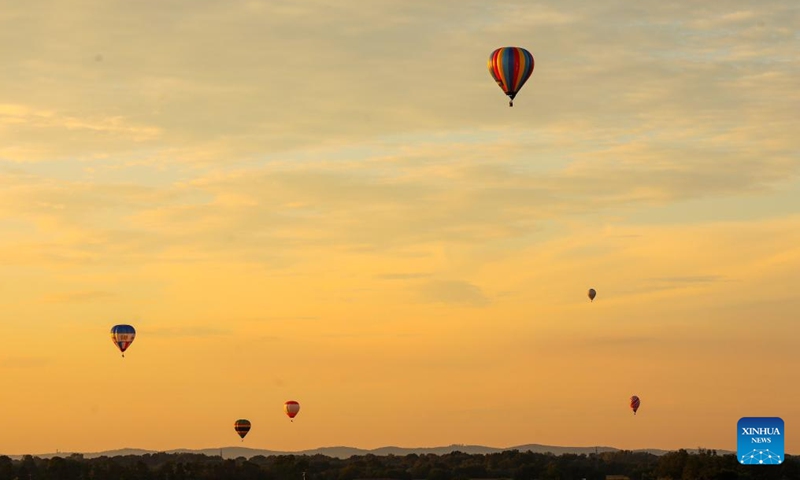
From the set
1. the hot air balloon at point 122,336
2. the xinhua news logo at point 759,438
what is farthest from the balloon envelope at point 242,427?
the xinhua news logo at point 759,438

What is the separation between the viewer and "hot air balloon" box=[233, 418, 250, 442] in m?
196

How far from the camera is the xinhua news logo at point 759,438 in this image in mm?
77125

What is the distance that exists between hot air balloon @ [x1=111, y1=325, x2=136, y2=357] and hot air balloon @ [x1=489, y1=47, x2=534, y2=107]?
5654 centimetres

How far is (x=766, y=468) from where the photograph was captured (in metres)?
175

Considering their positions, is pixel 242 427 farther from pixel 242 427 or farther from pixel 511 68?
pixel 511 68

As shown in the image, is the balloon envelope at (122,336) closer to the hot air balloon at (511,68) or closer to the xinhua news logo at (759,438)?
the hot air balloon at (511,68)

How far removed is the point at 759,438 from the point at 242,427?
126m

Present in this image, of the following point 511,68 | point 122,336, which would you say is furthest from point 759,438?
point 122,336

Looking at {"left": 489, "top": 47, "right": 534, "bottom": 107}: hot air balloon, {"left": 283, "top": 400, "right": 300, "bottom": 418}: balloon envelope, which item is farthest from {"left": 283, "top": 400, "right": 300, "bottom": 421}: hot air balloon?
{"left": 489, "top": 47, "right": 534, "bottom": 107}: hot air balloon

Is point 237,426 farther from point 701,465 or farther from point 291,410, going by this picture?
point 701,465

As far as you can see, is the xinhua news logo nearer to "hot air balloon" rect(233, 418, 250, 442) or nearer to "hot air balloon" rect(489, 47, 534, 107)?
"hot air balloon" rect(489, 47, 534, 107)

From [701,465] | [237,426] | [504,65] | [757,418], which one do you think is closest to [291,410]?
[237,426]

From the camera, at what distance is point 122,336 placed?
553 feet

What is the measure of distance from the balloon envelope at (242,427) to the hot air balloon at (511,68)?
76957 millimetres
